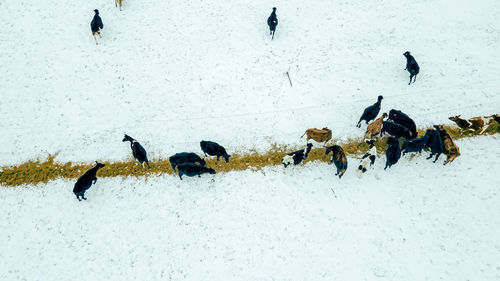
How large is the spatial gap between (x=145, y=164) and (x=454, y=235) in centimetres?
1102

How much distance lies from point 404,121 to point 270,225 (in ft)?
20.8

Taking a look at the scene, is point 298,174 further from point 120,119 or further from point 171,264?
point 120,119

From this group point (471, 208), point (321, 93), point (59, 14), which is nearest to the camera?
point (471, 208)

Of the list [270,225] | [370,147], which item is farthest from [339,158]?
[270,225]

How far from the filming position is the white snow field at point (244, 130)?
34.2 feet

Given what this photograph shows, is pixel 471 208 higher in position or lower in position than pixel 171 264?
higher

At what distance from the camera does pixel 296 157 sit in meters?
11.4

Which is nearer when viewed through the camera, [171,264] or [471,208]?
[171,264]

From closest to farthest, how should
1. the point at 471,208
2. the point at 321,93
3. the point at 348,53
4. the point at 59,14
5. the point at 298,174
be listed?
1. the point at 471,208
2. the point at 298,174
3. the point at 321,93
4. the point at 348,53
5. the point at 59,14

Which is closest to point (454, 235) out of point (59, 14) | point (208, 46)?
point (208, 46)

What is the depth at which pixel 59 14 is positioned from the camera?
16.2 meters

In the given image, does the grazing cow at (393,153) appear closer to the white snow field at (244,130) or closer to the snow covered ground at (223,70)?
the white snow field at (244,130)

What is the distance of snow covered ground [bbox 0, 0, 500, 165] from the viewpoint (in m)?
13.1

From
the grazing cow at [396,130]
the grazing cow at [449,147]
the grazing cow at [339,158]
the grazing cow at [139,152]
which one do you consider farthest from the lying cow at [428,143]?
the grazing cow at [139,152]
